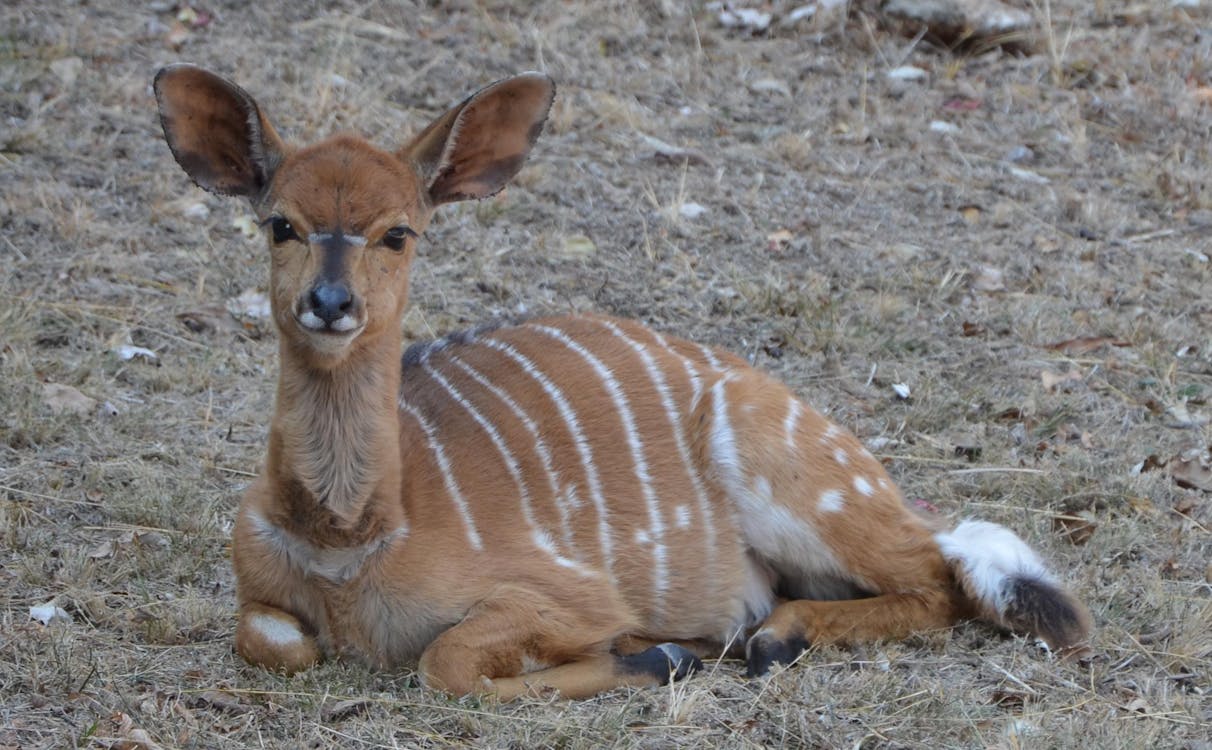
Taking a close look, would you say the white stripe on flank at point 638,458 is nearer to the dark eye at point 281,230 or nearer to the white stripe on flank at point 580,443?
the white stripe on flank at point 580,443

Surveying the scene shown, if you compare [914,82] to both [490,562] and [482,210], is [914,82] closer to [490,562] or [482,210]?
[482,210]

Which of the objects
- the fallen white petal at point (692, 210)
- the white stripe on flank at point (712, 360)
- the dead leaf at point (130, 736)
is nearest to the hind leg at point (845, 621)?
the white stripe on flank at point (712, 360)

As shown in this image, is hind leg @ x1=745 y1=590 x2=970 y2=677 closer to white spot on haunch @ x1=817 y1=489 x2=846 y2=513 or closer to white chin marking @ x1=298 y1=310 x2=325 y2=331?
white spot on haunch @ x1=817 y1=489 x2=846 y2=513

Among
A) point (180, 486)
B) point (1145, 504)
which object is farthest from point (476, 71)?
point (1145, 504)

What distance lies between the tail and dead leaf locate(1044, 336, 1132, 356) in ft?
5.95

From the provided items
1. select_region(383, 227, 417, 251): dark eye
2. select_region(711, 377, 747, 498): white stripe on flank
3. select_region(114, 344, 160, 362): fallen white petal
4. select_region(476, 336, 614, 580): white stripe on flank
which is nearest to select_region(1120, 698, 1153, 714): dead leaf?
select_region(711, 377, 747, 498): white stripe on flank

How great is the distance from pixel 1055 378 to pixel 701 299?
4.68ft

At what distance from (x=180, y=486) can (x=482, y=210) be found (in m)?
2.43

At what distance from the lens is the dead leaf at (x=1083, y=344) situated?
6.41 meters

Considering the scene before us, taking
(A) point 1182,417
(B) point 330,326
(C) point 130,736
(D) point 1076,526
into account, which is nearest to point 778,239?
(A) point 1182,417

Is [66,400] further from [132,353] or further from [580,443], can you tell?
[580,443]

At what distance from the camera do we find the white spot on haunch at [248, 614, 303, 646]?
13.2ft

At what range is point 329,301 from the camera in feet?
12.4

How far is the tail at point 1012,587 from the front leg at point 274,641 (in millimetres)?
1773
